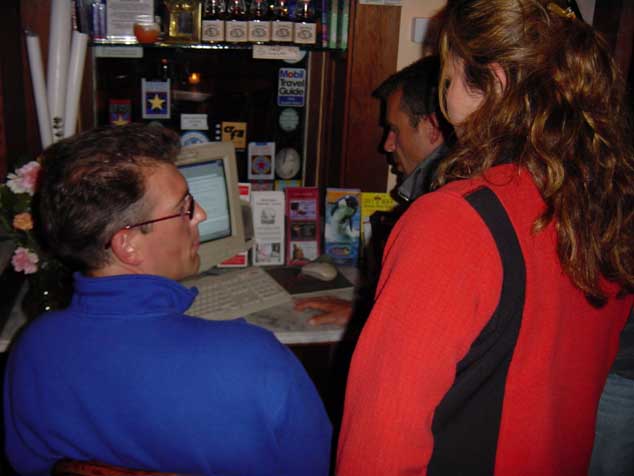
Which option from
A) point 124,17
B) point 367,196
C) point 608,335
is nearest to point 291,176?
point 367,196

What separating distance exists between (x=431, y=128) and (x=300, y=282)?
2.24 ft

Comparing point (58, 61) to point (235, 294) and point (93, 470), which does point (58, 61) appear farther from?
point (93, 470)

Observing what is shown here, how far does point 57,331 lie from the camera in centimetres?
93

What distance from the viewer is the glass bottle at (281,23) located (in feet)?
7.07

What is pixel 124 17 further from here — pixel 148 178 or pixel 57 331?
pixel 57 331

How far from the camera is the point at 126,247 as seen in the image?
3.28 feet

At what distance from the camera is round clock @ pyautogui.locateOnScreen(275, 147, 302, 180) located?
247 cm

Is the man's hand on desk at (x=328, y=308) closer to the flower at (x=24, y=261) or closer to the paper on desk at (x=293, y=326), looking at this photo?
the paper on desk at (x=293, y=326)

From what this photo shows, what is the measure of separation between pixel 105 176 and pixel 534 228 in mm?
631

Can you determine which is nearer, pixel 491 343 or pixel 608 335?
pixel 491 343

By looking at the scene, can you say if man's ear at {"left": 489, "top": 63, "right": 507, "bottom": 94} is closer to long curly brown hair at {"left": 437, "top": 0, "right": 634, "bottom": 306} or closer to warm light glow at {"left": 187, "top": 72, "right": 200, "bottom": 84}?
long curly brown hair at {"left": 437, "top": 0, "right": 634, "bottom": 306}

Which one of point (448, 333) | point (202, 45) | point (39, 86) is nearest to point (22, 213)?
point (39, 86)

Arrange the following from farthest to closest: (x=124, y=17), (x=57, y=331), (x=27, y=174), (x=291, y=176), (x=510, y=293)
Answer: (x=291, y=176)
(x=124, y=17)
(x=27, y=174)
(x=57, y=331)
(x=510, y=293)

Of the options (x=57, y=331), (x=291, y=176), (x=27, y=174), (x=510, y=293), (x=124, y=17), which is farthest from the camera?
(x=291, y=176)
